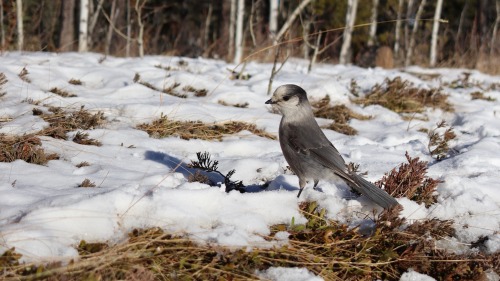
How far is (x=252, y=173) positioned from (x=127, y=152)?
1123mm

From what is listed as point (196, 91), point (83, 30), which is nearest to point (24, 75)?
point (196, 91)

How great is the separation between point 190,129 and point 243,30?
68.3 feet

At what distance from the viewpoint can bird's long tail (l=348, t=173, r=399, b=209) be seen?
10.9 feet

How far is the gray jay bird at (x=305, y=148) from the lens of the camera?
363 cm

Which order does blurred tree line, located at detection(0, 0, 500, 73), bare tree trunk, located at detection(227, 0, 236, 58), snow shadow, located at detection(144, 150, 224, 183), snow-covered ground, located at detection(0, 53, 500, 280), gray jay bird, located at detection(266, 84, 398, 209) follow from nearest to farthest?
1. snow-covered ground, located at detection(0, 53, 500, 280)
2. gray jay bird, located at detection(266, 84, 398, 209)
3. snow shadow, located at detection(144, 150, 224, 183)
4. blurred tree line, located at detection(0, 0, 500, 73)
5. bare tree trunk, located at detection(227, 0, 236, 58)

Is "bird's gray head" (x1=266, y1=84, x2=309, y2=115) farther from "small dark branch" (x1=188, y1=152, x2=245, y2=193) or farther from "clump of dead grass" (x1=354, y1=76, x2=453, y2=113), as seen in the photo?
"clump of dead grass" (x1=354, y1=76, x2=453, y2=113)

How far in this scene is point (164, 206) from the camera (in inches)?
118

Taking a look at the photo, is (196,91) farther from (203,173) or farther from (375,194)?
(375,194)

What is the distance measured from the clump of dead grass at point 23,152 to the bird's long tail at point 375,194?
235 centimetres

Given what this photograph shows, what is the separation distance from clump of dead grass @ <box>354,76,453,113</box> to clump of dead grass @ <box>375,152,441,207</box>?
12.6 feet

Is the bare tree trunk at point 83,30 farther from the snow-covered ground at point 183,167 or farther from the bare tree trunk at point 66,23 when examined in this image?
the snow-covered ground at point 183,167

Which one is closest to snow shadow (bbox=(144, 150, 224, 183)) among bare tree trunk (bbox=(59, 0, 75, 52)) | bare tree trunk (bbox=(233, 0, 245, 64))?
bare tree trunk (bbox=(233, 0, 245, 64))

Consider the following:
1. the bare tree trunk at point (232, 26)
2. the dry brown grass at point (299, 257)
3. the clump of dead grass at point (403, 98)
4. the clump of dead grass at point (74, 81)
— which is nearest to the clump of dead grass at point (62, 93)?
the clump of dead grass at point (74, 81)

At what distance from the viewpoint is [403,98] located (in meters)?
7.74
